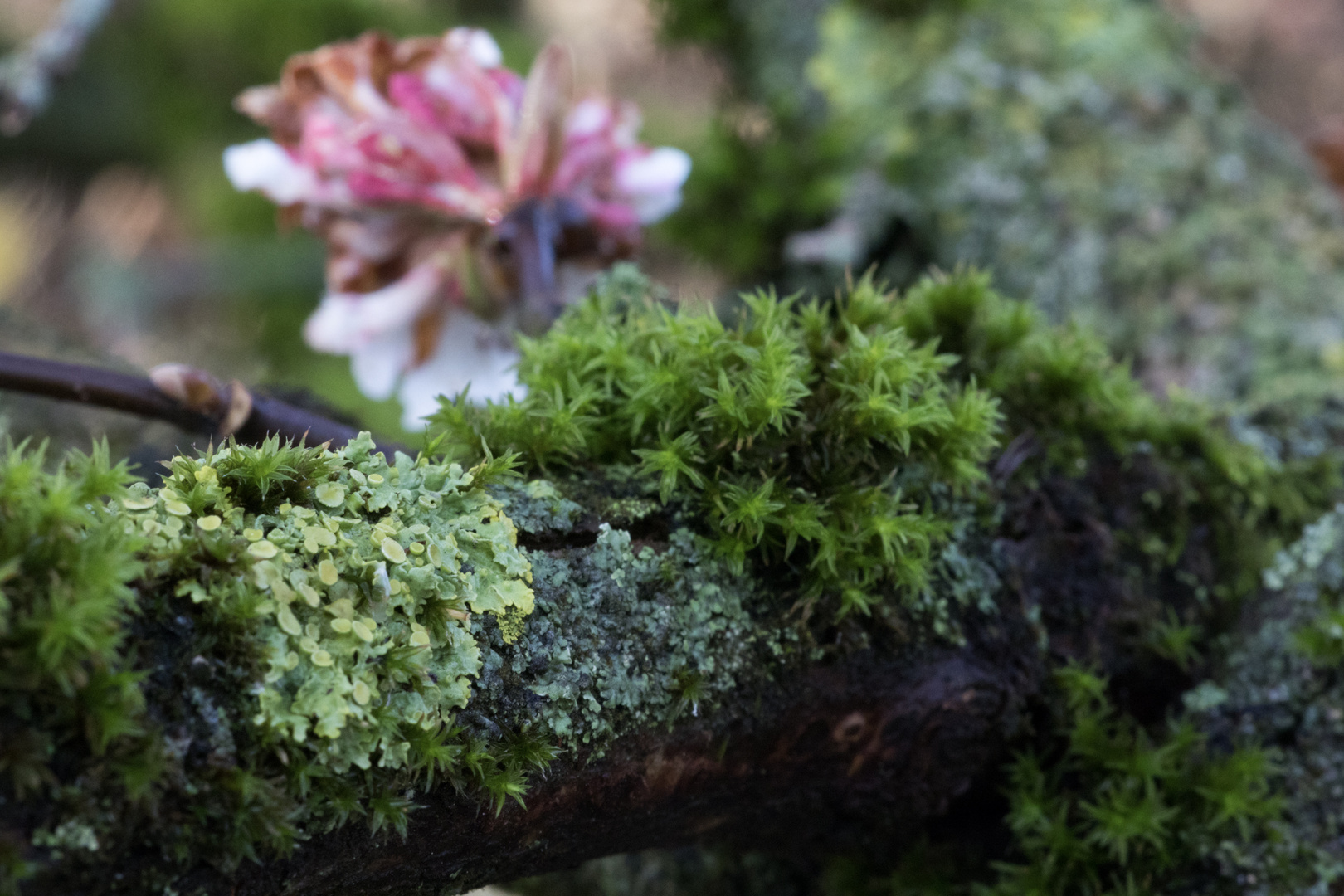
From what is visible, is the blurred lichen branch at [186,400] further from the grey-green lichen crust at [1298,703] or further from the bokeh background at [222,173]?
the grey-green lichen crust at [1298,703]

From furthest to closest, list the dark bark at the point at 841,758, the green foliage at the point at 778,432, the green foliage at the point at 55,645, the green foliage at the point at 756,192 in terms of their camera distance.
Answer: the green foliage at the point at 756,192 < the green foliage at the point at 778,432 < the dark bark at the point at 841,758 < the green foliage at the point at 55,645

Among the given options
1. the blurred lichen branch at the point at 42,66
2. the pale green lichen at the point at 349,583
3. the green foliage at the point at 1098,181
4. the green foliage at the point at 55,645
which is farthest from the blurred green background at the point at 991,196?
the green foliage at the point at 55,645

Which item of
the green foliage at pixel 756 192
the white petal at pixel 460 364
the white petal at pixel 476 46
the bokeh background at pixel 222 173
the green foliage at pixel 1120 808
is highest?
the bokeh background at pixel 222 173

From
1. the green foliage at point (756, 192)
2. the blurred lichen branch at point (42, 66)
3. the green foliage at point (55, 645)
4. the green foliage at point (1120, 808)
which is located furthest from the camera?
the green foliage at point (756, 192)

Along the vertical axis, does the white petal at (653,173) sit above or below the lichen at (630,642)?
above

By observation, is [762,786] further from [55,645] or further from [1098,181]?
[1098,181]

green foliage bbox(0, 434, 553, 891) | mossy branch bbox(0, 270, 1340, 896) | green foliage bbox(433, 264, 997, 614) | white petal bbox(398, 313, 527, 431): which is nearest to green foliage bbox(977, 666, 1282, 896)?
mossy branch bbox(0, 270, 1340, 896)

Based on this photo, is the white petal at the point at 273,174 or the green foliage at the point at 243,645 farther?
the white petal at the point at 273,174
